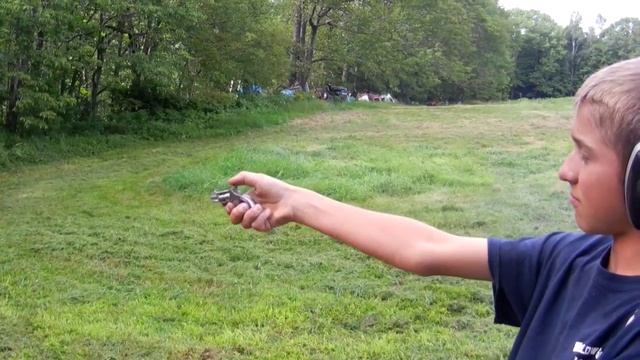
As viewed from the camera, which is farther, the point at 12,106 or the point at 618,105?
the point at 12,106

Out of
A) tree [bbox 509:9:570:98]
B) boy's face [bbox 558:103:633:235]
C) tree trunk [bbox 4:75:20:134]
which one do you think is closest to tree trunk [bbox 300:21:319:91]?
tree trunk [bbox 4:75:20:134]

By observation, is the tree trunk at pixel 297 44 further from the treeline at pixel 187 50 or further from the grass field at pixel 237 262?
the grass field at pixel 237 262

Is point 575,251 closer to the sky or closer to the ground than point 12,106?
closer to the sky

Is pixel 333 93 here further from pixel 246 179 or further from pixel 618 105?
pixel 618 105

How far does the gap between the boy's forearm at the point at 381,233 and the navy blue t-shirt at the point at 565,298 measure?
0.12 metres

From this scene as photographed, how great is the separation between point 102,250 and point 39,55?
6198 millimetres

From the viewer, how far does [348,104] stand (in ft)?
74.8

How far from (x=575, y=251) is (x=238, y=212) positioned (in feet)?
2.16

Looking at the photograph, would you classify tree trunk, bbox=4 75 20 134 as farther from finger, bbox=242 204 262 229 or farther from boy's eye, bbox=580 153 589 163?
boy's eye, bbox=580 153 589 163

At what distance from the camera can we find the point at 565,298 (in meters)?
1.06

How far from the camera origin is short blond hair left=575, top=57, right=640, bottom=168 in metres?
0.91

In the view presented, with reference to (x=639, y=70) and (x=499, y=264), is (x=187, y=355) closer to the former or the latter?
Result: (x=499, y=264)

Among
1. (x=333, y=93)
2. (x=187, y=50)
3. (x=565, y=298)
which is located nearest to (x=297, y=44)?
(x=333, y=93)

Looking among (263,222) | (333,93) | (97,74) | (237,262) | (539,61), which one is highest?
(263,222)
